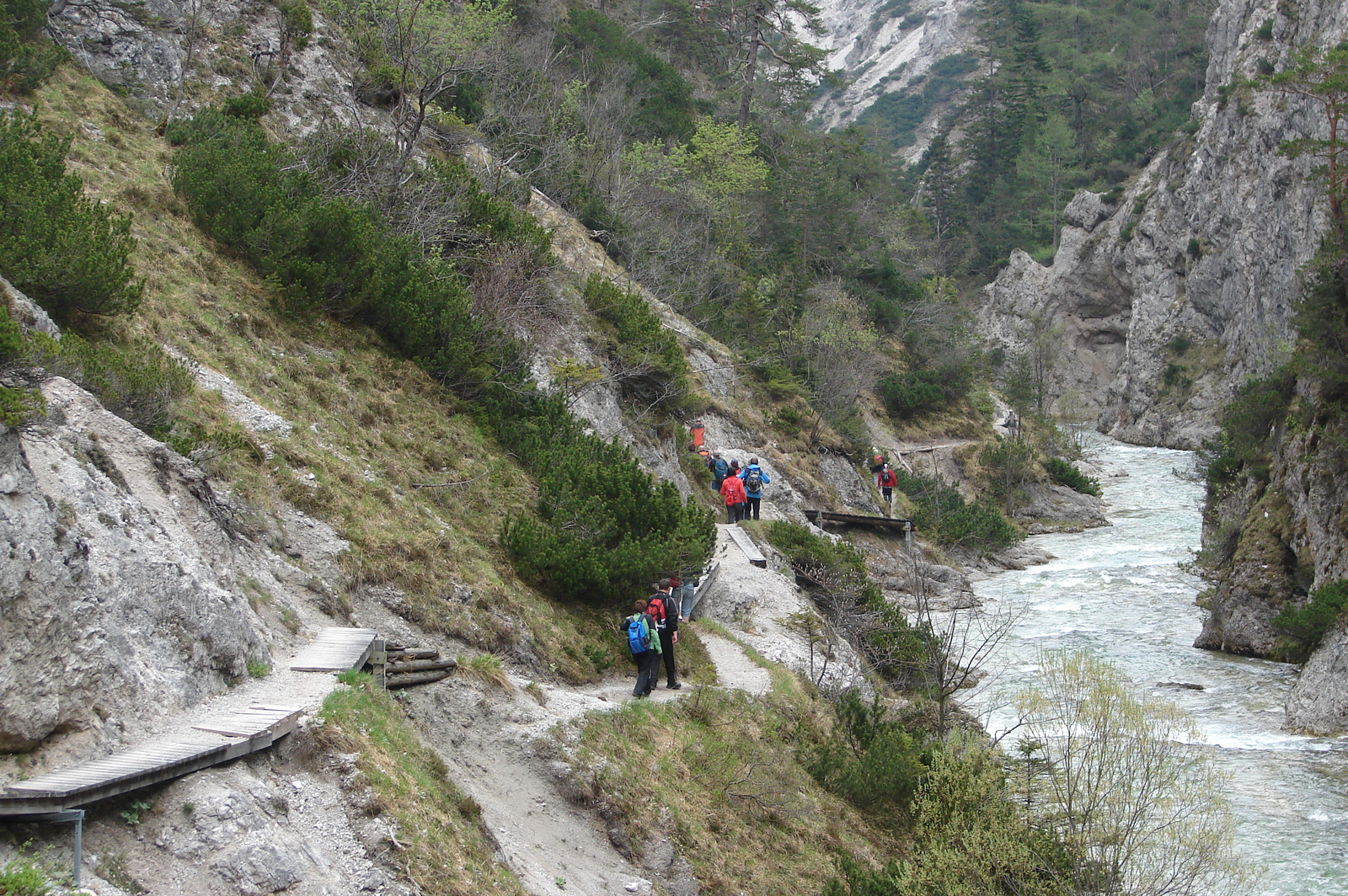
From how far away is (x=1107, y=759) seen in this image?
12.9 metres

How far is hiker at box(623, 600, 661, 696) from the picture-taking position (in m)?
12.6

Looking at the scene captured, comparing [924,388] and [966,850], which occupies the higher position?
[924,388]

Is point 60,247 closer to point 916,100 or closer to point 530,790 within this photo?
point 530,790

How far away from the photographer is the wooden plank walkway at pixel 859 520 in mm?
27500

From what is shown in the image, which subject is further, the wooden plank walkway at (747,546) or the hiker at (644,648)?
the wooden plank walkway at (747,546)

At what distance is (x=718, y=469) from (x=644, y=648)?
11869 mm

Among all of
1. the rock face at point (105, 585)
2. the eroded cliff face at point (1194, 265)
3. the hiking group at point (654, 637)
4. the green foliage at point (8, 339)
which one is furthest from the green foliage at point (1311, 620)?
the green foliage at point (8, 339)

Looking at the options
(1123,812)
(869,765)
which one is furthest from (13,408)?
(1123,812)

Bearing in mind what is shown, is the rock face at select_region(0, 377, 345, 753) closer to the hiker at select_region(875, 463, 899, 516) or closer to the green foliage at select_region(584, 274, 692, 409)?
the green foliage at select_region(584, 274, 692, 409)

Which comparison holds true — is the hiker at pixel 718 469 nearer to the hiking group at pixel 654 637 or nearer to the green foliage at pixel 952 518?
the hiking group at pixel 654 637

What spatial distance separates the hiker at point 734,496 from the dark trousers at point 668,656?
347 inches

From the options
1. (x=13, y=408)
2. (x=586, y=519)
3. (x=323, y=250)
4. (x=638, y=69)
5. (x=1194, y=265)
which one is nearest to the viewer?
(x=13, y=408)

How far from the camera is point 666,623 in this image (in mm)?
13164

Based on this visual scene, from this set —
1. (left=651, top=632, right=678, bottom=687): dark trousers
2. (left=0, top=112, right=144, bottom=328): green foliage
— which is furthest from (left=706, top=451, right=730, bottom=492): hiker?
(left=0, top=112, right=144, bottom=328): green foliage
